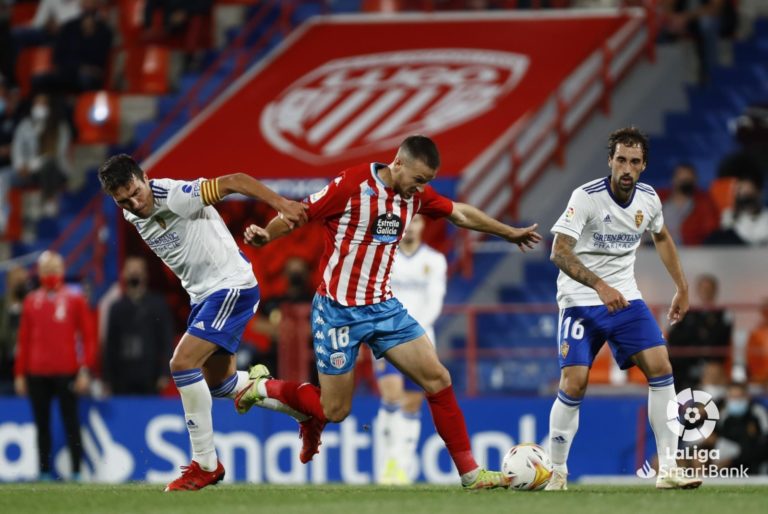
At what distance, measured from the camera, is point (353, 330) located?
9.86 metres

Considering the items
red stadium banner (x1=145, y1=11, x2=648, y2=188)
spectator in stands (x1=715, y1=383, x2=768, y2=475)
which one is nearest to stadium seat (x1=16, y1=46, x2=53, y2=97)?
red stadium banner (x1=145, y1=11, x2=648, y2=188)

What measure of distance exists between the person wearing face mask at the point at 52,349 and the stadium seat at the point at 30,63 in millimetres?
7069

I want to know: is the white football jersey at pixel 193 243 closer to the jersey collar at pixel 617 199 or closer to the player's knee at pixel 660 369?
the jersey collar at pixel 617 199

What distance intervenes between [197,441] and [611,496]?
2547mm

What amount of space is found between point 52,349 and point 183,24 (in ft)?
24.5

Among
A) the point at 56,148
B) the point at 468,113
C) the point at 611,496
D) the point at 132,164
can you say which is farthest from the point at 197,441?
the point at 56,148

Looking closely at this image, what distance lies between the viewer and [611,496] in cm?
966

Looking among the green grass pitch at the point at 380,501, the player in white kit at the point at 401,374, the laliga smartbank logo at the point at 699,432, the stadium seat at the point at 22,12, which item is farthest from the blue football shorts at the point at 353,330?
the stadium seat at the point at 22,12

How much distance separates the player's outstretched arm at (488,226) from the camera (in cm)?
991

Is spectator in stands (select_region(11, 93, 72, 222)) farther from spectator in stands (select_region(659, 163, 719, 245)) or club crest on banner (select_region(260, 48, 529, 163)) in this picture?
spectator in stands (select_region(659, 163, 719, 245))

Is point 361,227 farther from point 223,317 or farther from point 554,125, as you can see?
point 554,125

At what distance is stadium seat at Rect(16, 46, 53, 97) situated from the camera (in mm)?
21703

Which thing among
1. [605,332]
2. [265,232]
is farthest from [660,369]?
[265,232]

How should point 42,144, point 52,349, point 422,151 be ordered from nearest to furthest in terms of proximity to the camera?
point 422,151, point 52,349, point 42,144
